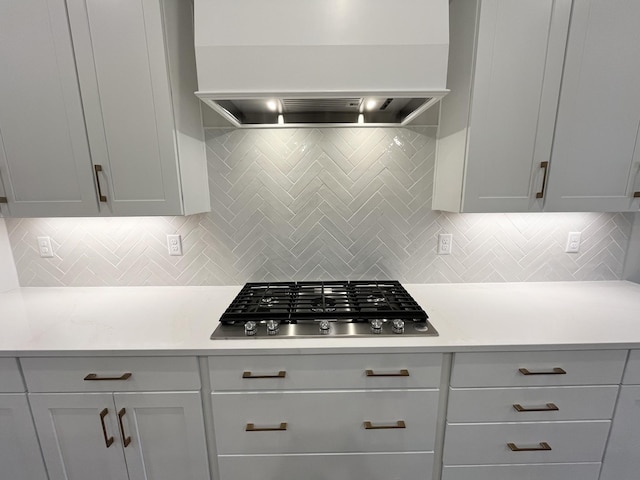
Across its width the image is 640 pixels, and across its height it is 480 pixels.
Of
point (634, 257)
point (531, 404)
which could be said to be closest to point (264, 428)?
point (531, 404)

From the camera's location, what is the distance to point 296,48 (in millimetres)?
977

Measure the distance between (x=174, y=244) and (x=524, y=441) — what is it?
6.40ft

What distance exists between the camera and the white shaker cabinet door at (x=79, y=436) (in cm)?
106

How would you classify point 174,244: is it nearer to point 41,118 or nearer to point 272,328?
point 41,118

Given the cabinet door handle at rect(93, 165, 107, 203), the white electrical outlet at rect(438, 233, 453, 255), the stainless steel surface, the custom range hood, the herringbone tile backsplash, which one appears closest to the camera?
the custom range hood

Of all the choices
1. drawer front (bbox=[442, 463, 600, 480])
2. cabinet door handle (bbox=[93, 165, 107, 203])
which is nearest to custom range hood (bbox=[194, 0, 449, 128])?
cabinet door handle (bbox=[93, 165, 107, 203])

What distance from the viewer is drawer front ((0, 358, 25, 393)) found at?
1017 millimetres

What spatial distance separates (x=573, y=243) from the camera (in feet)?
5.19

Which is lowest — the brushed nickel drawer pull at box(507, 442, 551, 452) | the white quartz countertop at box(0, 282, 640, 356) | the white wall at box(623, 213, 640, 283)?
the brushed nickel drawer pull at box(507, 442, 551, 452)

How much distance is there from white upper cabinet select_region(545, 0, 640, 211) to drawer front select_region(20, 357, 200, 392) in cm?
177

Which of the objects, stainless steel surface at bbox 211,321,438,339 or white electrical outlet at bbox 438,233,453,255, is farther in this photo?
white electrical outlet at bbox 438,233,453,255

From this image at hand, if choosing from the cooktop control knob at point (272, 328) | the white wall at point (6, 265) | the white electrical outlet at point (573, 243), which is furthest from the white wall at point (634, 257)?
the white wall at point (6, 265)

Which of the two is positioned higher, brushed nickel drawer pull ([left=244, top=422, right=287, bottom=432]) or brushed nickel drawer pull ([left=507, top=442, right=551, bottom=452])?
brushed nickel drawer pull ([left=244, top=422, right=287, bottom=432])

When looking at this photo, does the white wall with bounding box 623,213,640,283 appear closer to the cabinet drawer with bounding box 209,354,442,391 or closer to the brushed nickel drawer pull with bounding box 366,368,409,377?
the cabinet drawer with bounding box 209,354,442,391
